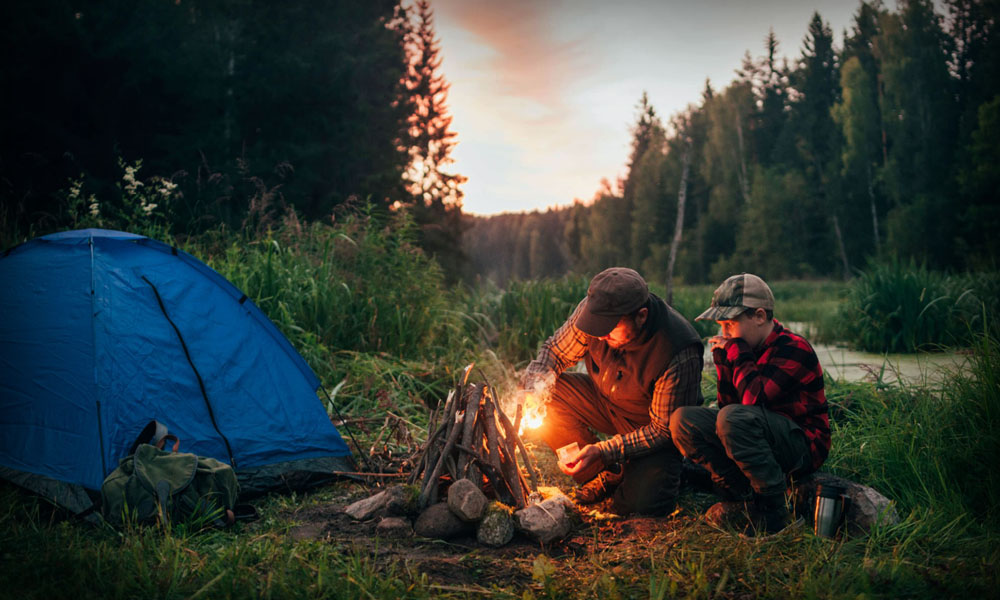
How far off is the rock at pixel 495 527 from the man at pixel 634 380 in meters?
0.43

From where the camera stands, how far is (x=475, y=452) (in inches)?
120

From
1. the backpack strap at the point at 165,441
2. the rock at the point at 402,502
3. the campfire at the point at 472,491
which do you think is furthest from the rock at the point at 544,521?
the backpack strap at the point at 165,441

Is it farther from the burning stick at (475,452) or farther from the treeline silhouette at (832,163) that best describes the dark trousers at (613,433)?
the treeline silhouette at (832,163)

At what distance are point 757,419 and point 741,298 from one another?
589 millimetres

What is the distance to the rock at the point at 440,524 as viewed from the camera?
2.82 meters

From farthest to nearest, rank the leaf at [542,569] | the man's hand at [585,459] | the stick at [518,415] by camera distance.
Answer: the stick at [518,415] < the man's hand at [585,459] < the leaf at [542,569]

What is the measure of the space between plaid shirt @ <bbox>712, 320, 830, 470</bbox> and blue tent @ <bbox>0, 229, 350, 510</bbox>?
2.50 m

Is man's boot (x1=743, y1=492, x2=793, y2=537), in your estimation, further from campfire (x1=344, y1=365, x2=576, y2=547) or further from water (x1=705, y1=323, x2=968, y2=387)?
water (x1=705, y1=323, x2=968, y2=387)

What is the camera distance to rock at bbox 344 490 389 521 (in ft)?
10.1

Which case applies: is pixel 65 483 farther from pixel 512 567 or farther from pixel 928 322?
pixel 928 322

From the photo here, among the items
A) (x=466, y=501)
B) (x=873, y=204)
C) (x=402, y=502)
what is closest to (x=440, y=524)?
(x=466, y=501)

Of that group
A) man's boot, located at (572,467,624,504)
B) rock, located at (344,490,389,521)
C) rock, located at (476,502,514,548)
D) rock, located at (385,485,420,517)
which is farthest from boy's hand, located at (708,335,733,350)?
rock, located at (344,490,389,521)

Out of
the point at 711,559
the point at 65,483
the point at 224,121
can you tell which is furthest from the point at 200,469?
the point at 224,121

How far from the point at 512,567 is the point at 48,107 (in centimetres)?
1551
